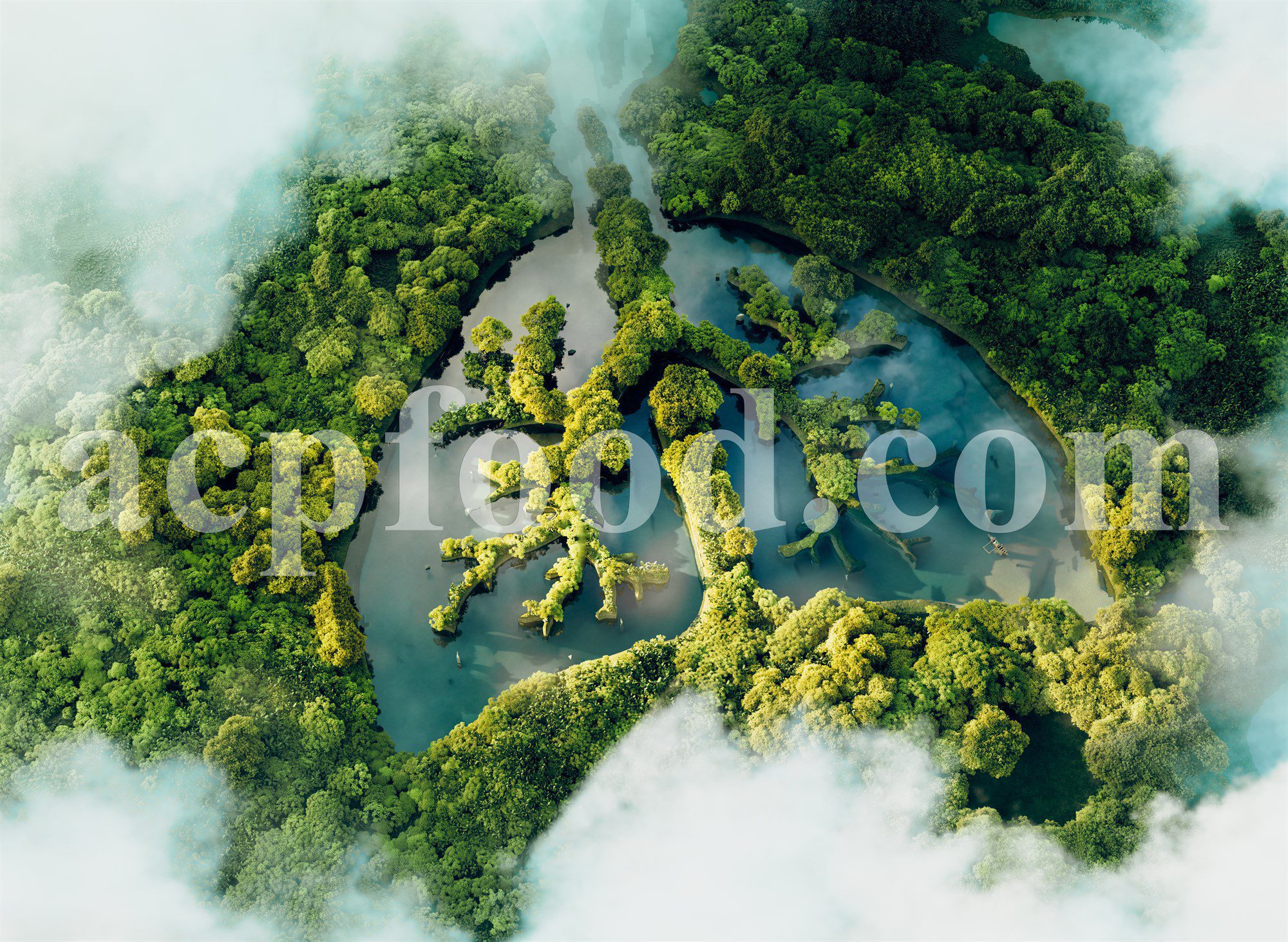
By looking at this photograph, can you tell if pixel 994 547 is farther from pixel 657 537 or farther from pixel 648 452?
pixel 648 452

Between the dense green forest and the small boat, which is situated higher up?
the dense green forest

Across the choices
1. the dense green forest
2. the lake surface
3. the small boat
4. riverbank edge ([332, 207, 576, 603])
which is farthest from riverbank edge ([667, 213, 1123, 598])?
riverbank edge ([332, 207, 576, 603])

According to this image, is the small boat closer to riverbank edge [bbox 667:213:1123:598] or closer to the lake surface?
the lake surface

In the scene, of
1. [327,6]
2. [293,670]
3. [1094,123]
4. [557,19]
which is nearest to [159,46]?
[327,6]

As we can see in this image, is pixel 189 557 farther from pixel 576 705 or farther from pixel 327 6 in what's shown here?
pixel 327 6

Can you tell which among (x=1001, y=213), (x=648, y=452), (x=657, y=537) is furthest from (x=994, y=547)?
(x=1001, y=213)

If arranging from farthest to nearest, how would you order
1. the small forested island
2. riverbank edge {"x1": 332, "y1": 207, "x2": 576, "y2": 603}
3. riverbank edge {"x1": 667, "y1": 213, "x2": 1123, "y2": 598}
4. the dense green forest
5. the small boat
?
the dense green forest
riverbank edge {"x1": 667, "y1": 213, "x2": 1123, "y2": 598}
the small boat
riverbank edge {"x1": 332, "y1": 207, "x2": 576, "y2": 603}
the small forested island
